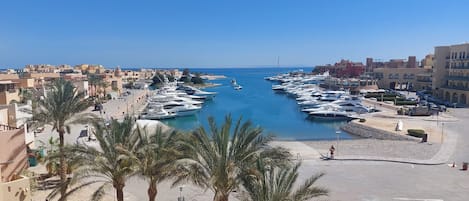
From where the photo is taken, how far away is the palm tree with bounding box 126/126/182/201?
13.9m

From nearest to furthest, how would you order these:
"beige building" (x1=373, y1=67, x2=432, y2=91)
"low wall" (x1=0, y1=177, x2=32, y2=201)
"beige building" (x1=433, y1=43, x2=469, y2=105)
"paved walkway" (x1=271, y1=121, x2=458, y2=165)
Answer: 1. "low wall" (x1=0, y1=177, x2=32, y2=201)
2. "paved walkway" (x1=271, y1=121, x2=458, y2=165)
3. "beige building" (x1=433, y1=43, x2=469, y2=105)
4. "beige building" (x1=373, y1=67, x2=432, y2=91)

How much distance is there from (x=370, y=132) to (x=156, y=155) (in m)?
30.0

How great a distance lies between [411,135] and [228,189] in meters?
27.1

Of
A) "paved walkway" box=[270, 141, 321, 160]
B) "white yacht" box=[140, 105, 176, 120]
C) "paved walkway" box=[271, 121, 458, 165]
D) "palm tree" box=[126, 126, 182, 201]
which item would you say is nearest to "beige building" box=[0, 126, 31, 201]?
"palm tree" box=[126, 126, 182, 201]

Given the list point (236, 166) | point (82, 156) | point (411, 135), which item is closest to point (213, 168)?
point (236, 166)

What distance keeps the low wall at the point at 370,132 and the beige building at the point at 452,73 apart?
2976 centimetres

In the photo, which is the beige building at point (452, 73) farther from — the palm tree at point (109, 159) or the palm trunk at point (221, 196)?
the palm tree at point (109, 159)

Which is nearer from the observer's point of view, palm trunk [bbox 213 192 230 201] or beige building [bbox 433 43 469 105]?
palm trunk [bbox 213 192 230 201]

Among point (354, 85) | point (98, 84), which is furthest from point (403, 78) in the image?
point (98, 84)

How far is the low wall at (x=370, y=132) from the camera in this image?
3475 centimetres

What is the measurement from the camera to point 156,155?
46.2 feet

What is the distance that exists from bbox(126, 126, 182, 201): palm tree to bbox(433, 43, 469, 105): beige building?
60859 mm

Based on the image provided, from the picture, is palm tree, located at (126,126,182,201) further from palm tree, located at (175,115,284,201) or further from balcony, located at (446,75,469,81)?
balcony, located at (446,75,469,81)

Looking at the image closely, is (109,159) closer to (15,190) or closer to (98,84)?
(15,190)
